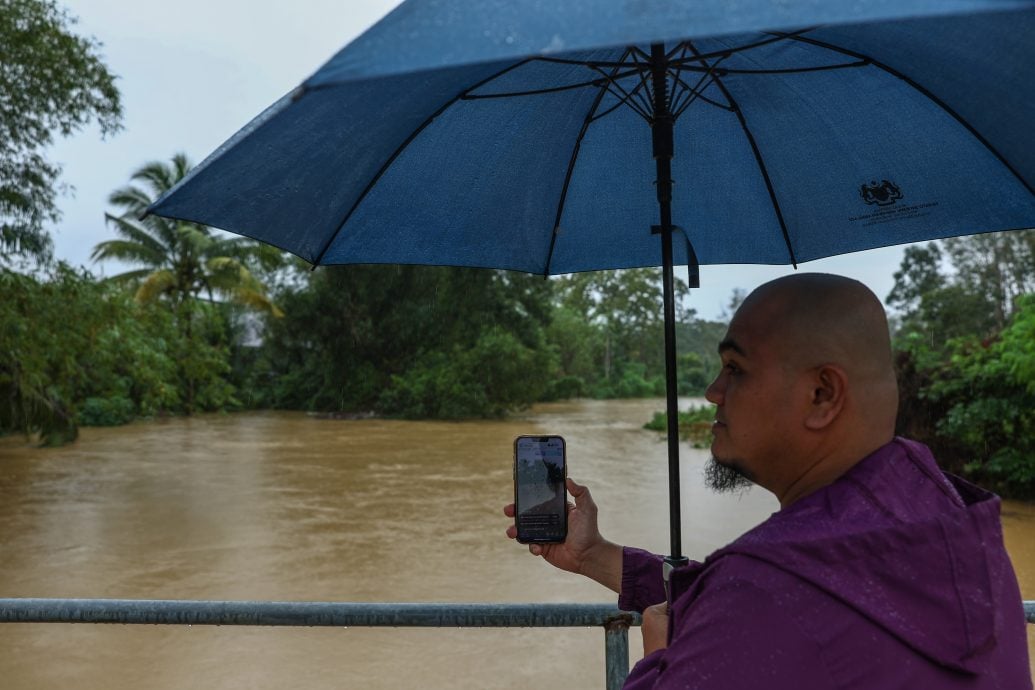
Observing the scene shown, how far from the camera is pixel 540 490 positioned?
1381 millimetres

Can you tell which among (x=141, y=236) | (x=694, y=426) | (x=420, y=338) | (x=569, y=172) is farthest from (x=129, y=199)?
(x=569, y=172)

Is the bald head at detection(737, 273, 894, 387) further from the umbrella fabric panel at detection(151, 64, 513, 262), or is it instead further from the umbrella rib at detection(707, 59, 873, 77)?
the umbrella rib at detection(707, 59, 873, 77)

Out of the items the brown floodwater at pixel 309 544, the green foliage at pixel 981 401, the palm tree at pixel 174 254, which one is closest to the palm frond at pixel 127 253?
the palm tree at pixel 174 254

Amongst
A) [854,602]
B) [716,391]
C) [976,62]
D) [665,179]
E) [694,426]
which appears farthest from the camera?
[694,426]

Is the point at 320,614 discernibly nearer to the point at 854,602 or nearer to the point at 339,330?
the point at 854,602

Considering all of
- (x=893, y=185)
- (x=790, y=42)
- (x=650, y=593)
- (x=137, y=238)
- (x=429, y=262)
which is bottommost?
(x=650, y=593)

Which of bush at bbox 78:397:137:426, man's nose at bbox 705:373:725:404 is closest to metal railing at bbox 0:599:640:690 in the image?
man's nose at bbox 705:373:725:404

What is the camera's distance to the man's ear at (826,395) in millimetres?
800

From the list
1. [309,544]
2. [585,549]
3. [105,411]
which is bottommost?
[309,544]

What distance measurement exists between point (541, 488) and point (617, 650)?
0.90ft

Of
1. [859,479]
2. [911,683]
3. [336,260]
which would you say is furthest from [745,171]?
[911,683]

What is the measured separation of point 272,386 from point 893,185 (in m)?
29.2

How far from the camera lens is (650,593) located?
125cm

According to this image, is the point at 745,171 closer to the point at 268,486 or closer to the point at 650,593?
the point at 650,593
